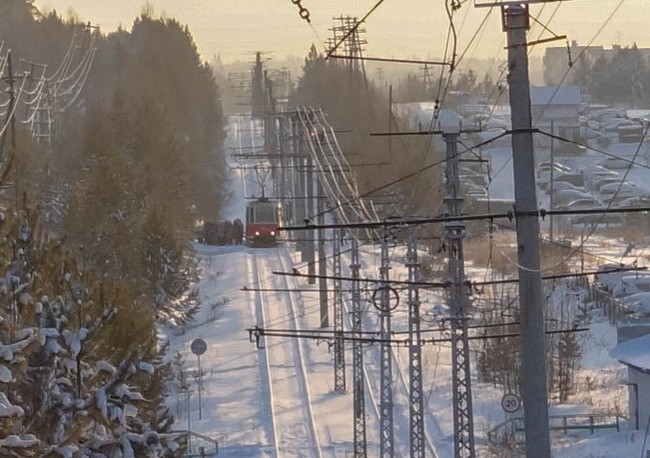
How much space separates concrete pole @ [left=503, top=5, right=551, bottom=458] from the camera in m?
5.86

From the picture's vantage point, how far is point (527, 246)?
5.93m

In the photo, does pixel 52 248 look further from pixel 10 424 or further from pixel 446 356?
pixel 446 356

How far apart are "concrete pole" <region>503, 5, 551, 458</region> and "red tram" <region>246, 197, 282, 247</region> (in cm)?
2807

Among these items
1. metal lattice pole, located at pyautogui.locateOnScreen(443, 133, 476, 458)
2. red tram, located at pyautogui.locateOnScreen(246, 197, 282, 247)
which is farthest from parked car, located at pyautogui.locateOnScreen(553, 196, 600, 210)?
metal lattice pole, located at pyautogui.locateOnScreen(443, 133, 476, 458)

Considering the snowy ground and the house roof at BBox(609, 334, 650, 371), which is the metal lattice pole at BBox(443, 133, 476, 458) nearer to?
the snowy ground

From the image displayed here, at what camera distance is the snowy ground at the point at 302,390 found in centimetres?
1838

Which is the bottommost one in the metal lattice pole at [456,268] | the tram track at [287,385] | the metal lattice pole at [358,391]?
the tram track at [287,385]

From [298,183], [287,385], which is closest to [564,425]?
[287,385]

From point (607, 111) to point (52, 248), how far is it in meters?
54.9

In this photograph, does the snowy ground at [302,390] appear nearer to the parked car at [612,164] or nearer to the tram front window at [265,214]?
the tram front window at [265,214]

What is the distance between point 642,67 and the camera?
248ft

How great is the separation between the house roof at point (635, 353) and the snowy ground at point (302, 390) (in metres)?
0.89

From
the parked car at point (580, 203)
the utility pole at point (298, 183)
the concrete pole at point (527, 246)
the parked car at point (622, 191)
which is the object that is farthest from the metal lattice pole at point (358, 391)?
the parked car at point (622, 191)

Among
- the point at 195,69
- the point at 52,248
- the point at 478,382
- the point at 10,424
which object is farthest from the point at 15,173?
the point at 195,69
